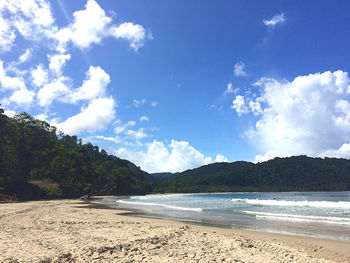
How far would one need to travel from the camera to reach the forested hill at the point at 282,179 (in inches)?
5851

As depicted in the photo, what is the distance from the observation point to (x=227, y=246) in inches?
361

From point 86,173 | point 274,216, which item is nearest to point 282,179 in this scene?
point 86,173

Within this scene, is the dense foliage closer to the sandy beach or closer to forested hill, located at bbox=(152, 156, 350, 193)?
forested hill, located at bbox=(152, 156, 350, 193)

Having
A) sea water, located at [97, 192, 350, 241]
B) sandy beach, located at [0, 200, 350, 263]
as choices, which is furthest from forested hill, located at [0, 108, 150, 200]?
sandy beach, located at [0, 200, 350, 263]

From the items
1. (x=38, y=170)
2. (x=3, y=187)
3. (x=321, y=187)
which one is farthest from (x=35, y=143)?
(x=321, y=187)

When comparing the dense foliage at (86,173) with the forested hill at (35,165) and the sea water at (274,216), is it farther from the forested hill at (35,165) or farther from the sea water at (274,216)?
the sea water at (274,216)

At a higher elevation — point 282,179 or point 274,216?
point 282,179

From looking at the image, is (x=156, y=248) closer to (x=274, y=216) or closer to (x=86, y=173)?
(x=274, y=216)

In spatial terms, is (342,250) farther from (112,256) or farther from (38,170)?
(38,170)

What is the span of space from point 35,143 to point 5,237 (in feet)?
204

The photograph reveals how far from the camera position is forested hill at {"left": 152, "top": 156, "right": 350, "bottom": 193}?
488ft

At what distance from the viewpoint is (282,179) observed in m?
175

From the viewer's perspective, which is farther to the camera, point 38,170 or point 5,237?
point 38,170

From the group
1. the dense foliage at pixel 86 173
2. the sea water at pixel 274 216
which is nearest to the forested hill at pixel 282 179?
the dense foliage at pixel 86 173
